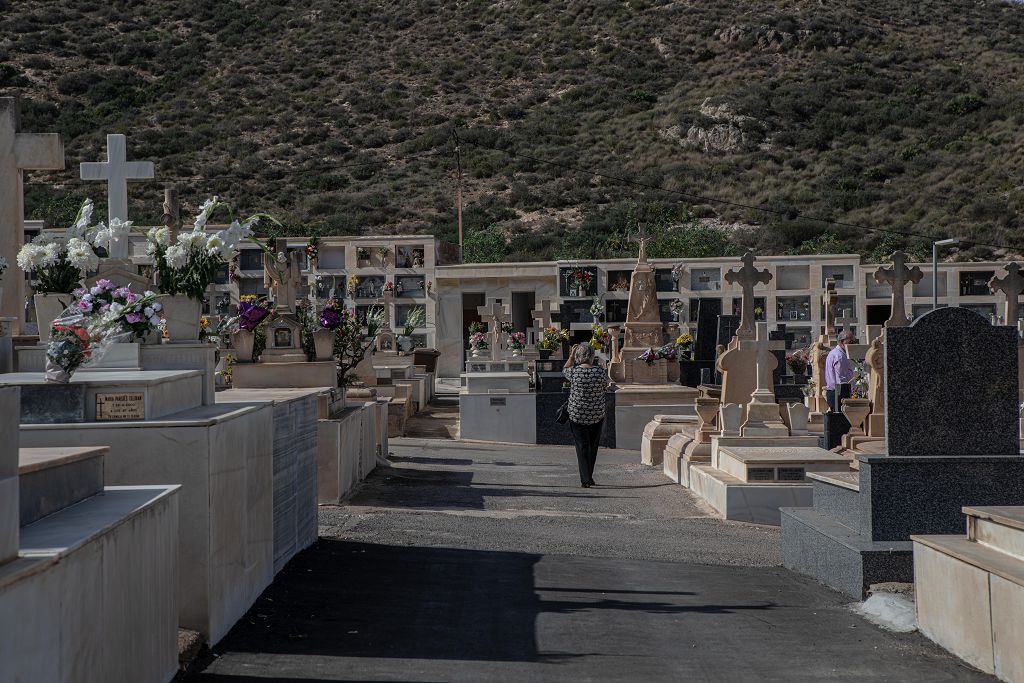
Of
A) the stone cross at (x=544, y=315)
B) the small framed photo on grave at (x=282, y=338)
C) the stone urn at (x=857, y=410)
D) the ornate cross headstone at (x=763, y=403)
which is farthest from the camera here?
the stone cross at (x=544, y=315)

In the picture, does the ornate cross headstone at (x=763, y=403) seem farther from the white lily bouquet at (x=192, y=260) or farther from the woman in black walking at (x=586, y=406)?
the white lily bouquet at (x=192, y=260)

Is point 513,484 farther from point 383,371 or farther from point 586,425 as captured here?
point 383,371

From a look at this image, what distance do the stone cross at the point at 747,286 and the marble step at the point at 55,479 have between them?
9.80 m

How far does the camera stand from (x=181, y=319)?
5.91m

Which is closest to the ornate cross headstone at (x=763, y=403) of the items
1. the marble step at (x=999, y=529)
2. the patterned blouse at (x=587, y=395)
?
the patterned blouse at (x=587, y=395)

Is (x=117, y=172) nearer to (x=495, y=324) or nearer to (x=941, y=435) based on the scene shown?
(x=941, y=435)

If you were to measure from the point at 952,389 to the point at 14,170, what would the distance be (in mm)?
6190

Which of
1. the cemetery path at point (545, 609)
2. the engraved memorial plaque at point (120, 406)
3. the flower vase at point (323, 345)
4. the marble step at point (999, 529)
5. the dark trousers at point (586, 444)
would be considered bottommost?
the cemetery path at point (545, 609)

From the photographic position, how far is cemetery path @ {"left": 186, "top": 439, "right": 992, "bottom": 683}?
4.22 meters

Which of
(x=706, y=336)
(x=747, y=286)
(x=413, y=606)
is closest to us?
(x=413, y=606)

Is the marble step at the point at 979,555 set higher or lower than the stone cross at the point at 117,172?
lower

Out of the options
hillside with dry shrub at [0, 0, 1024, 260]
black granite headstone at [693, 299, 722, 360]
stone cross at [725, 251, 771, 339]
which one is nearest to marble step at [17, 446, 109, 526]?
stone cross at [725, 251, 771, 339]

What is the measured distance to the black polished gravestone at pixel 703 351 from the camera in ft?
62.8

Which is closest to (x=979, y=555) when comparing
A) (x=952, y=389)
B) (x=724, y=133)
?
(x=952, y=389)
